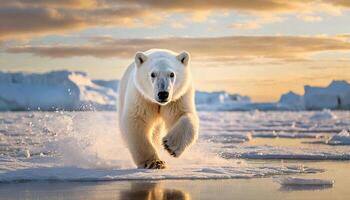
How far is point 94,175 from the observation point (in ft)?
18.5

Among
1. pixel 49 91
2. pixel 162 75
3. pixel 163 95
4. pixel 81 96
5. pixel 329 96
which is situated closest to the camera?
pixel 163 95

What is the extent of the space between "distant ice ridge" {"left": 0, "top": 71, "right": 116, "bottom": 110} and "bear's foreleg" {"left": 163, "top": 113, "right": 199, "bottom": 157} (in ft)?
192

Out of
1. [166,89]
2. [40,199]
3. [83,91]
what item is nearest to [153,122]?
[166,89]

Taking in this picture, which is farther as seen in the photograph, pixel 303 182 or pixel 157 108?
pixel 157 108

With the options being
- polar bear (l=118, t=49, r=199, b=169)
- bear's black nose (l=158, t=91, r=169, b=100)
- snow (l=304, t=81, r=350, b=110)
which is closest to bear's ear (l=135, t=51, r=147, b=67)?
polar bear (l=118, t=49, r=199, b=169)

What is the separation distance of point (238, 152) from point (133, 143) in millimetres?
2846

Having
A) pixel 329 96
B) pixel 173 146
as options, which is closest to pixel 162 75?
pixel 173 146

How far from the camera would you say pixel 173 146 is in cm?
591

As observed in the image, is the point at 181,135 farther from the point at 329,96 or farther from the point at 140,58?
the point at 329,96

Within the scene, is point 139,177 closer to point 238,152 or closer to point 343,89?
point 238,152

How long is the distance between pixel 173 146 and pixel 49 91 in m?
67.0

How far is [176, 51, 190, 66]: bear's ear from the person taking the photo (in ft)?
21.4

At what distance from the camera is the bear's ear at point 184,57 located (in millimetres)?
6534

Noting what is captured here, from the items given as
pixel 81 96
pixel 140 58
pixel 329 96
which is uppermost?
pixel 81 96
